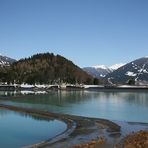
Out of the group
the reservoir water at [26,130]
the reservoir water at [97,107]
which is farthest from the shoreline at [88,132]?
the reservoir water at [97,107]

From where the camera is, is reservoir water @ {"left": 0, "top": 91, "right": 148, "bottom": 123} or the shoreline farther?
reservoir water @ {"left": 0, "top": 91, "right": 148, "bottom": 123}

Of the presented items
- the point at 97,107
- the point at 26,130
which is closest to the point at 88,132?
the point at 26,130

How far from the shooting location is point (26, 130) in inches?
2170

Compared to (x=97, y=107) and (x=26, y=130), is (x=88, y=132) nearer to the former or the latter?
(x=26, y=130)

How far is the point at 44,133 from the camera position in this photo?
5228cm

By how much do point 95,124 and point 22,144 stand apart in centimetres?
1840

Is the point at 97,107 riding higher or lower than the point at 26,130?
higher

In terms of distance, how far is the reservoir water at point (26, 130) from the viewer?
45.4m

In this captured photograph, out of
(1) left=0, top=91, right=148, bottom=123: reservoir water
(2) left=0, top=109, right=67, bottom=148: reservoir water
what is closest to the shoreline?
(2) left=0, top=109, right=67, bottom=148: reservoir water

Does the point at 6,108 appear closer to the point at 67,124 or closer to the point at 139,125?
the point at 67,124

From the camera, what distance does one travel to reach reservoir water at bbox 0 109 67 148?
4544 cm

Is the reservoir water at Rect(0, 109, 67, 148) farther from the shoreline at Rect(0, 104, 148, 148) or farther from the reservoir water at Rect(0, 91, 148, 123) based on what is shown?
the reservoir water at Rect(0, 91, 148, 123)

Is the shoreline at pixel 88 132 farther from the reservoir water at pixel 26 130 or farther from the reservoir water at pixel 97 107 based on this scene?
the reservoir water at pixel 97 107

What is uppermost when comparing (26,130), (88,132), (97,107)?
(97,107)
